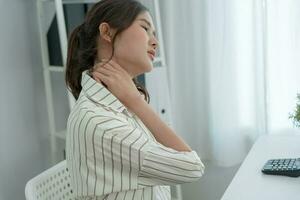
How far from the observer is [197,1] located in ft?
6.72

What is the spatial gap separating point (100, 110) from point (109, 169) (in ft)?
0.45

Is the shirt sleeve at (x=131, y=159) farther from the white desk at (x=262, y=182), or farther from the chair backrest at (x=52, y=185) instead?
the chair backrest at (x=52, y=185)

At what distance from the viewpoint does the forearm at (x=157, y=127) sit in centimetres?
99

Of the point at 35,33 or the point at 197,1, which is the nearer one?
the point at 35,33

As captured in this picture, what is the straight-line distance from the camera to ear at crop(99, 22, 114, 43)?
38.9 inches

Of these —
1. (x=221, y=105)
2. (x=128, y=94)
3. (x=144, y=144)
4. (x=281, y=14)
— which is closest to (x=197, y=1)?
(x=281, y=14)

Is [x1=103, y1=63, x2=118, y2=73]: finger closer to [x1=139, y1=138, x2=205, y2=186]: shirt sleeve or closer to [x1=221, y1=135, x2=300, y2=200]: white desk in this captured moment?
[x1=139, y1=138, x2=205, y2=186]: shirt sleeve

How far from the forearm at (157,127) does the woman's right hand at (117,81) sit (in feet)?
0.07

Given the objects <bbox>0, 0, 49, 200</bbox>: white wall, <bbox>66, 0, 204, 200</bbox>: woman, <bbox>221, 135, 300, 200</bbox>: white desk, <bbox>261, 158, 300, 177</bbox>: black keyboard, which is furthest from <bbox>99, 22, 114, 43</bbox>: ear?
<bbox>0, 0, 49, 200</bbox>: white wall

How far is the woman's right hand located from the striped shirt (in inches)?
2.3

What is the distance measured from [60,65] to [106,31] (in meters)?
0.88

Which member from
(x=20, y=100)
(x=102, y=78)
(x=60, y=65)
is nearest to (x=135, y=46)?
(x=102, y=78)

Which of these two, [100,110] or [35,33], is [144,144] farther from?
[35,33]

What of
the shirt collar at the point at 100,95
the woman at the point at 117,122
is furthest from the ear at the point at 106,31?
the shirt collar at the point at 100,95
